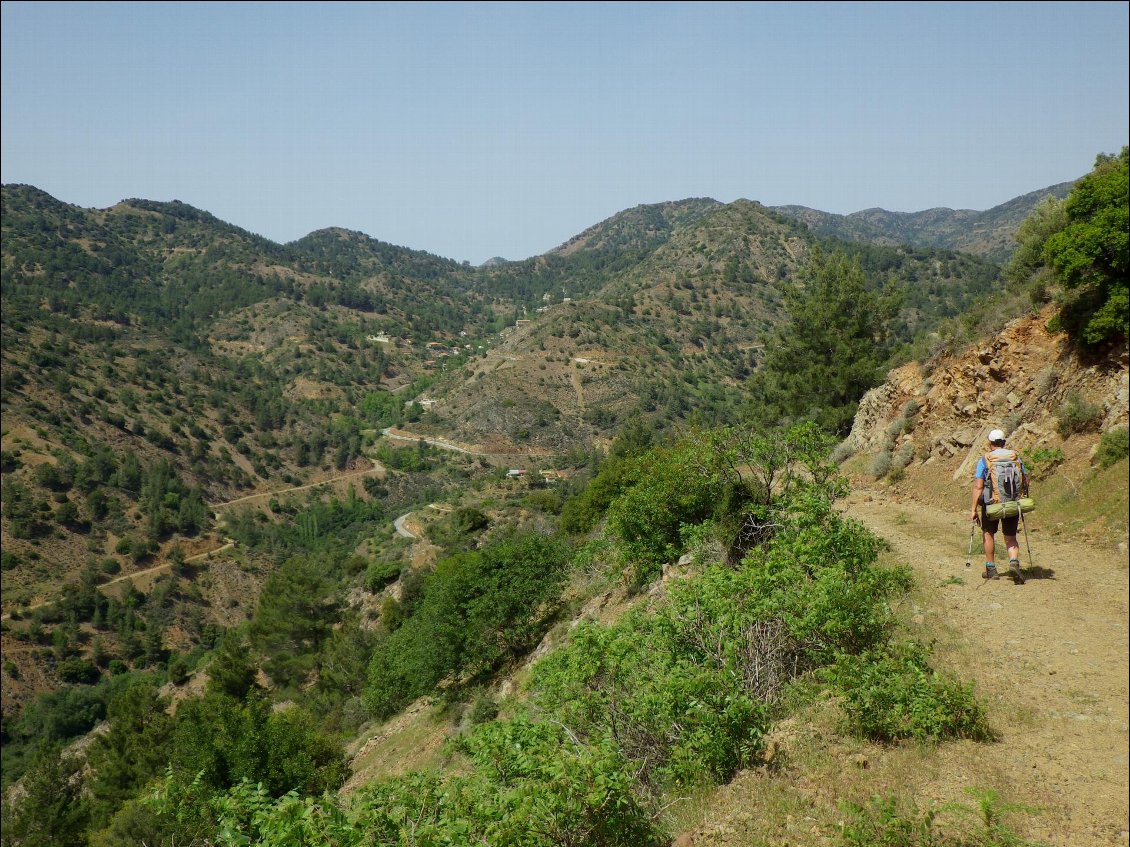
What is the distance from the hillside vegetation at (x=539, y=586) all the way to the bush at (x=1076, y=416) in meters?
0.04

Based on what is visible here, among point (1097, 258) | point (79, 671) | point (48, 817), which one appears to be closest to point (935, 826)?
point (1097, 258)

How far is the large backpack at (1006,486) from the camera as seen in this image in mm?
8109

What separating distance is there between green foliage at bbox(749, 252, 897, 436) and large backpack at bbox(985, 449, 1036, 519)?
1666 centimetres

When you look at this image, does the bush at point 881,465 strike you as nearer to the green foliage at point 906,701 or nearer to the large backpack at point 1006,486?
the large backpack at point 1006,486

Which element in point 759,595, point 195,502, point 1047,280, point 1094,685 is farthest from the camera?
point 195,502

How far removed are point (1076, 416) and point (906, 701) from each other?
27.0 ft

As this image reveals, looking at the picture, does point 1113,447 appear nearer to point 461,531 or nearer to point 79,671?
point 461,531

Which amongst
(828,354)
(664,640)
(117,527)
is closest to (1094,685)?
(664,640)

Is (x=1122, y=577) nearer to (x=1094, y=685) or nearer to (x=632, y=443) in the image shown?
(x=1094, y=685)

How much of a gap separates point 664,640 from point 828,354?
22.4 metres

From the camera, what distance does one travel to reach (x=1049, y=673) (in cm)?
636

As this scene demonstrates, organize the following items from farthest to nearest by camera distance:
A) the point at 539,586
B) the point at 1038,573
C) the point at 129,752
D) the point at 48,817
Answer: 1. the point at 129,752
2. the point at 48,817
3. the point at 539,586
4. the point at 1038,573

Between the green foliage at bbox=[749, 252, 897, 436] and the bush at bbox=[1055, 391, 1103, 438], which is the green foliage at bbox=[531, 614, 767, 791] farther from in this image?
the green foliage at bbox=[749, 252, 897, 436]

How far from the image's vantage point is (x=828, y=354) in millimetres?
26750
